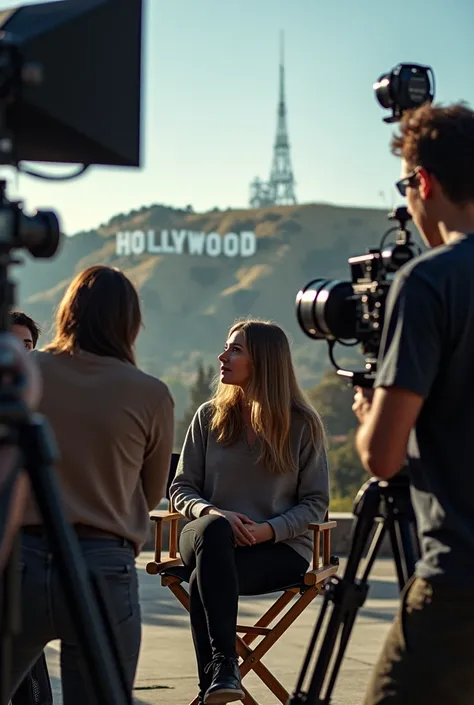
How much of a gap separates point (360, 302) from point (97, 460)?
656 millimetres

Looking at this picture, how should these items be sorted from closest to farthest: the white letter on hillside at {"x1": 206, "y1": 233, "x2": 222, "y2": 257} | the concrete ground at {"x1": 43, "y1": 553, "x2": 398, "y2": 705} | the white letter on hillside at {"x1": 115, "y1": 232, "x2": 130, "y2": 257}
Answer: the concrete ground at {"x1": 43, "y1": 553, "x2": 398, "y2": 705}, the white letter on hillside at {"x1": 115, "y1": 232, "x2": 130, "y2": 257}, the white letter on hillside at {"x1": 206, "y1": 233, "x2": 222, "y2": 257}

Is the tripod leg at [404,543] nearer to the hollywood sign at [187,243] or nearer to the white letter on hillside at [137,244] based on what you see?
the hollywood sign at [187,243]

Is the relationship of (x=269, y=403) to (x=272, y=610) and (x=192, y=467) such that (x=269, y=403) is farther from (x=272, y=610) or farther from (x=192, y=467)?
(x=272, y=610)

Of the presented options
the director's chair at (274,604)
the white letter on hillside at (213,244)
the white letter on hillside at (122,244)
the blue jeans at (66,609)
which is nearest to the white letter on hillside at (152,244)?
the white letter on hillside at (122,244)

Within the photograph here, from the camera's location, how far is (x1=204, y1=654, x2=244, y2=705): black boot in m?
3.68

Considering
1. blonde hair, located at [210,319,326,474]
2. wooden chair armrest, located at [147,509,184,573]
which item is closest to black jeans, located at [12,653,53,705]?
wooden chair armrest, located at [147,509,184,573]

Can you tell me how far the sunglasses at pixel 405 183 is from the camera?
2217mm

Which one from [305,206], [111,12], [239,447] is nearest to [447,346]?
[111,12]

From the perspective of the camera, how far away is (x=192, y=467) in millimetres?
4379

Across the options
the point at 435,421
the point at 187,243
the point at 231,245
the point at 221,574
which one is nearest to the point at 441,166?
the point at 435,421

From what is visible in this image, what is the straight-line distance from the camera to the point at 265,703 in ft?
14.6

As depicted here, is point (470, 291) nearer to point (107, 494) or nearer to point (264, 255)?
point (107, 494)

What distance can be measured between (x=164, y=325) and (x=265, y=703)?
103387mm

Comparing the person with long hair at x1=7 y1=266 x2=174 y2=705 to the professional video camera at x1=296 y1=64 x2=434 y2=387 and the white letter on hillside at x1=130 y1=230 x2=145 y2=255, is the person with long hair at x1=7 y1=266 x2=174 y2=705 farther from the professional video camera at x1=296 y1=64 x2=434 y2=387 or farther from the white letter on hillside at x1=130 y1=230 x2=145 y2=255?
the white letter on hillside at x1=130 y1=230 x2=145 y2=255
